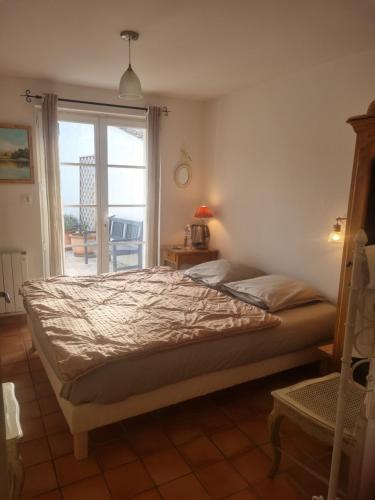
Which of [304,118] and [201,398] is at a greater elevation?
[304,118]

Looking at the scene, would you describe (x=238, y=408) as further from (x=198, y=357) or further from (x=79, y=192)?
(x=79, y=192)

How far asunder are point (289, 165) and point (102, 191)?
2066 millimetres

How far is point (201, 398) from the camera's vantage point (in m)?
2.51

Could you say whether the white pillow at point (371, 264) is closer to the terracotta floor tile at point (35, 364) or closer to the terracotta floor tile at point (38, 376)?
the terracotta floor tile at point (38, 376)

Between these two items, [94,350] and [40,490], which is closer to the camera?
[40,490]

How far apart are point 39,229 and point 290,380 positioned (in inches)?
112

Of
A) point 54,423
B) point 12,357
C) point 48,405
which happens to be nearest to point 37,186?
point 12,357

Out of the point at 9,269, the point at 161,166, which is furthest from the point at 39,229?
the point at 161,166

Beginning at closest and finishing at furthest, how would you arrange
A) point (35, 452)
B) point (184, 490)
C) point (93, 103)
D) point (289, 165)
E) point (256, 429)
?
1. point (184, 490)
2. point (35, 452)
3. point (256, 429)
4. point (289, 165)
5. point (93, 103)

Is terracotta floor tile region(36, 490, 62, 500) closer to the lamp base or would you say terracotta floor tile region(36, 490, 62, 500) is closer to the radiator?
the radiator

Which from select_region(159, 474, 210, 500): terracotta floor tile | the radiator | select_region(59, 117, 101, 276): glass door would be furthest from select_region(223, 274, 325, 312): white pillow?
the radiator

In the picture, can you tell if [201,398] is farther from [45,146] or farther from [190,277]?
[45,146]

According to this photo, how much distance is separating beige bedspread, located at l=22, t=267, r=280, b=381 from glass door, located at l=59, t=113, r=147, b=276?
92 centimetres

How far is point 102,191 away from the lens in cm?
413
